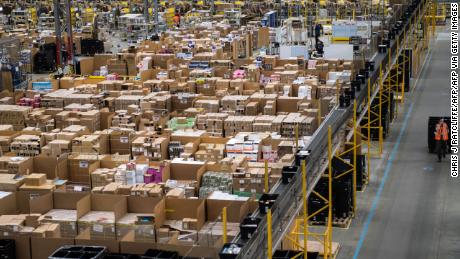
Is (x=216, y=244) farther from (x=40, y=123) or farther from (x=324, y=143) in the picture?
(x=40, y=123)

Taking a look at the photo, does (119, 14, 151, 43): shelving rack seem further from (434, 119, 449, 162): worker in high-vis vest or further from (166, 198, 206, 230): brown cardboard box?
(166, 198, 206, 230): brown cardboard box

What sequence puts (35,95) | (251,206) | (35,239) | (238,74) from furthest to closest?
(238,74) → (35,95) → (251,206) → (35,239)

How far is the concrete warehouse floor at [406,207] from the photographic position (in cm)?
1648

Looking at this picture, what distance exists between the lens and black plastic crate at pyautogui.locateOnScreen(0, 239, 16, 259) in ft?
40.9

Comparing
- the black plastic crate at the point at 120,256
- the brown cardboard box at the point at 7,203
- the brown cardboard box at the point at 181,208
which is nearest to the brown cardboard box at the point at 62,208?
the brown cardboard box at the point at 7,203

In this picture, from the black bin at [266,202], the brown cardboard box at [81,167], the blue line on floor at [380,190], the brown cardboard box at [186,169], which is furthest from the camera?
the brown cardboard box at [81,167]

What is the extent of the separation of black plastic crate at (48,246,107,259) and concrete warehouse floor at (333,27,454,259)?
5924mm

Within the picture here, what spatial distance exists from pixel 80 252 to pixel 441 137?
13112 millimetres

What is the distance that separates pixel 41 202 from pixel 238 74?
12632 mm

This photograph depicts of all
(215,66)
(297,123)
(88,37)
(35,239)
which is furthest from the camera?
(88,37)

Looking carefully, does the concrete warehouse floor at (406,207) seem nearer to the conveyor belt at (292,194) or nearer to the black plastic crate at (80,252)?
the conveyor belt at (292,194)

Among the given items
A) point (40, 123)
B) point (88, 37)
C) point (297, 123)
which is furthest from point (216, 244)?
point (88, 37)

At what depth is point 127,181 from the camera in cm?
1642

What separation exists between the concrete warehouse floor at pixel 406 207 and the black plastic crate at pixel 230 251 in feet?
20.2
